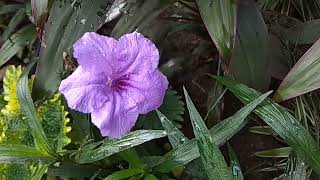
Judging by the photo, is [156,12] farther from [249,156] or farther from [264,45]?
[249,156]

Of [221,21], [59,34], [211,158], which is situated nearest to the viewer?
[211,158]

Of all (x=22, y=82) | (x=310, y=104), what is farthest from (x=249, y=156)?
(x=22, y=82)

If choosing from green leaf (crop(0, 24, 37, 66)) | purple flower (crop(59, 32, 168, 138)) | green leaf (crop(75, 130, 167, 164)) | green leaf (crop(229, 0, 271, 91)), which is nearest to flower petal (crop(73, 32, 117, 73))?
purple flower (crop(59, 32, 168, 138))

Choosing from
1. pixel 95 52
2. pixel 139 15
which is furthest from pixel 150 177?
pixel 139 15

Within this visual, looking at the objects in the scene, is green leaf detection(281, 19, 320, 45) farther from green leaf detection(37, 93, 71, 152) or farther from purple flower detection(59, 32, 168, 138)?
green leaf detection(37, 93, 71, 152)

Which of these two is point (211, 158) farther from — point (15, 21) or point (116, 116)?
point (15, 21)

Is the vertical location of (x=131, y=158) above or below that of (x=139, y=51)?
below
